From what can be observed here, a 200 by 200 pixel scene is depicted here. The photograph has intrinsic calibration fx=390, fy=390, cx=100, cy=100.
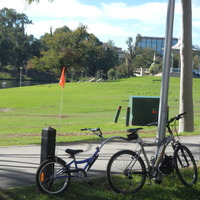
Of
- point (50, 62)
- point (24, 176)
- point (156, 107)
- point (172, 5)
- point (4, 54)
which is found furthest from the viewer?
point (4, 54)

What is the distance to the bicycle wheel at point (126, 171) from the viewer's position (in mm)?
5762

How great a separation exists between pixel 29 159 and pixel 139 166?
3797 millimetres

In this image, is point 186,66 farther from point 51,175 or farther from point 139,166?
point 51,175

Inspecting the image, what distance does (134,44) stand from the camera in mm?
119375

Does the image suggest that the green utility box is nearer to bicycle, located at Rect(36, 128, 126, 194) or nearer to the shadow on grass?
the shadow on grass

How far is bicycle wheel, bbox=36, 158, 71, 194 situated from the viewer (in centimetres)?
568

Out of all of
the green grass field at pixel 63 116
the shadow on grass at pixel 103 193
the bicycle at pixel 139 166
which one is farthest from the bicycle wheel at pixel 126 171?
the green grass field at pixel 63 116

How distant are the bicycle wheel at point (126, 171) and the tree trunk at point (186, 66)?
25.9 feet

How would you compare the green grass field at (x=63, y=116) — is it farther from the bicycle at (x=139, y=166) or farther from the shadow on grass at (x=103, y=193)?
the bicycle at (x=139, y=166)

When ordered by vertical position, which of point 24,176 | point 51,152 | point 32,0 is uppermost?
point 32,0

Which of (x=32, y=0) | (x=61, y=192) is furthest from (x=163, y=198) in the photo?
(x=32, y=0)

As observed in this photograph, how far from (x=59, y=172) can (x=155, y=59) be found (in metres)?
118

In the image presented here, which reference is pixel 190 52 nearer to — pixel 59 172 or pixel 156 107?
pixel 156 107

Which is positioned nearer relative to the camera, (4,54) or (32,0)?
(32,0)
